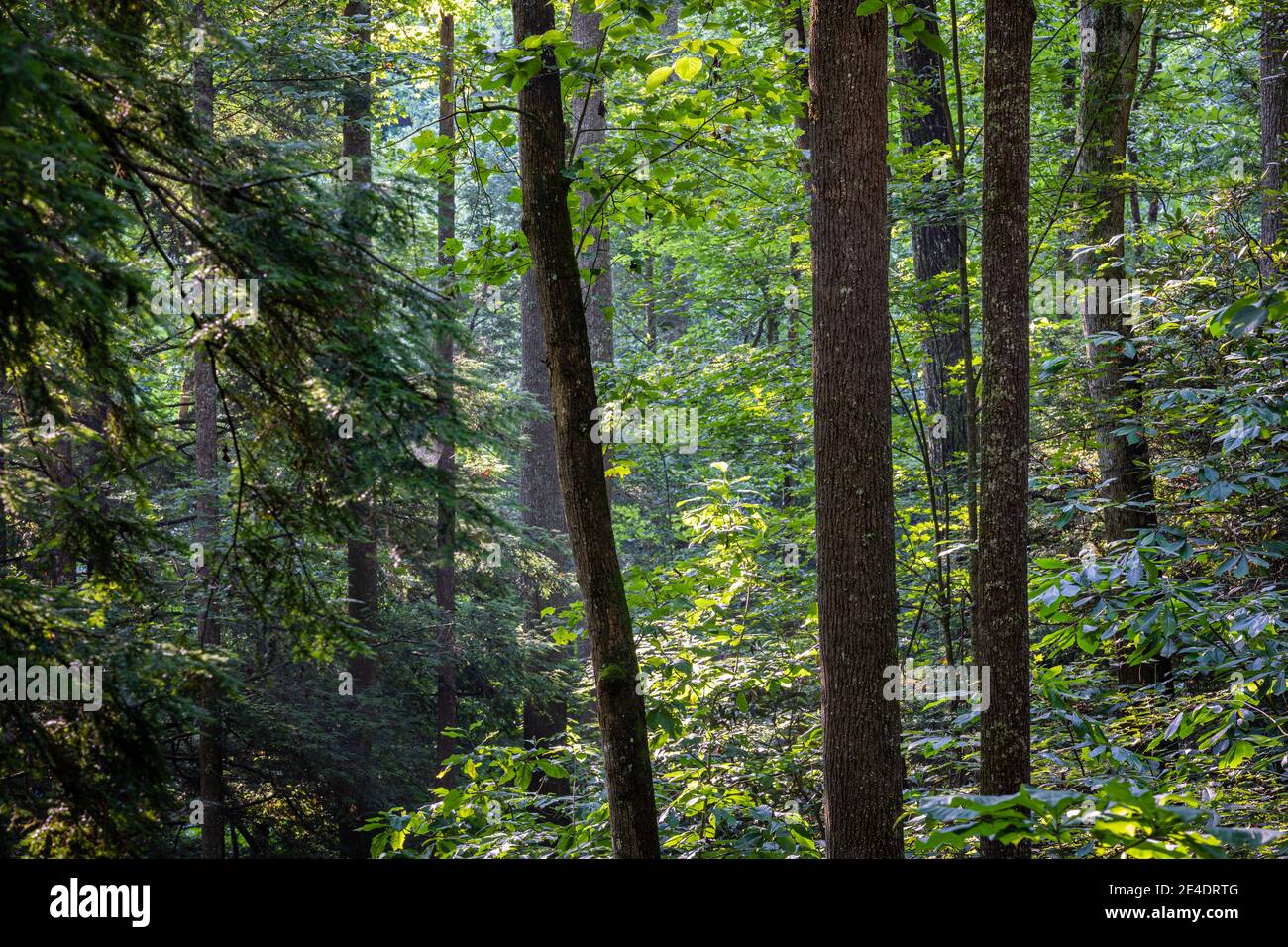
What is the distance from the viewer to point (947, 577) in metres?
6.61

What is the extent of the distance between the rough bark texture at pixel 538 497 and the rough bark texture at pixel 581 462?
27.9 ft

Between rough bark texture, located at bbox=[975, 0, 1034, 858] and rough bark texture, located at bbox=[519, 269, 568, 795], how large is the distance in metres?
9.56

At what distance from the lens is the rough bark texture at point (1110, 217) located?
6.61 metres

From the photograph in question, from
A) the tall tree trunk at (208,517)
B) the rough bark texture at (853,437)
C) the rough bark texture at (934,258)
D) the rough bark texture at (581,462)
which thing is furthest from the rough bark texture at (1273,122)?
the tall tree trunk at (208,517)

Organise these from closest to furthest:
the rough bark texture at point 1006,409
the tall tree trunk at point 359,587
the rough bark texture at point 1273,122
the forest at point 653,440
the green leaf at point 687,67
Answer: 1. the forest at point 653,440
2. the rough bark texture at point 1006,409
3. the green leaf at point 687,67
4. the rough bark texture at point 1273,122
5. the tall tree trunk at point 359,587

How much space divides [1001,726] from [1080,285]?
3969mm

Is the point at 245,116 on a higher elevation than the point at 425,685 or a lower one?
higher

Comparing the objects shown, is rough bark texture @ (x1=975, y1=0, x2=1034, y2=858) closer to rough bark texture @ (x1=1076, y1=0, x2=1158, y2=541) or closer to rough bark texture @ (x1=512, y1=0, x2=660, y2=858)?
rough bark texture @ (x1=512, y1=0, x2=660, y2=858)

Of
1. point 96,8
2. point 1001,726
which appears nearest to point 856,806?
point 1001,726

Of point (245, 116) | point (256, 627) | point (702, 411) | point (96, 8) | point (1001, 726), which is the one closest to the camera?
point (1001, 726)

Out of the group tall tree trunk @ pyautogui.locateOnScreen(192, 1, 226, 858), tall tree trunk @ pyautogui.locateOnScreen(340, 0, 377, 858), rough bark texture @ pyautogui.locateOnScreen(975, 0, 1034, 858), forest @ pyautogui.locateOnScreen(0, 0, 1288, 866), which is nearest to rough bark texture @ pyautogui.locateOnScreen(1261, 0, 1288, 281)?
forest @ pyautogui.locateOnScreen(0, 0, 1288, 866)

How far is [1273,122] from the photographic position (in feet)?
34.8

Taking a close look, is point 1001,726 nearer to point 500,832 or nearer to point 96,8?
point 500,832

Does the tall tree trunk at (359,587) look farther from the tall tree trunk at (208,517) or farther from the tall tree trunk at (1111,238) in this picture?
the tall tree trunk at (1111,238)
